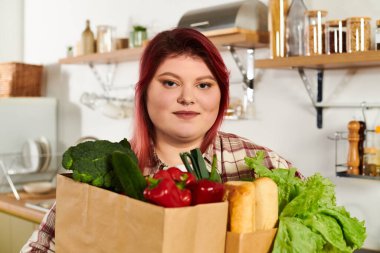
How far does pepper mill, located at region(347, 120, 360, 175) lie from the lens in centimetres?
226

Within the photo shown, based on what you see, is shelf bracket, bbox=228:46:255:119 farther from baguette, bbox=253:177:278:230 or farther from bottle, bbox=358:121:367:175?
baguette, bbox=253:177:278:230

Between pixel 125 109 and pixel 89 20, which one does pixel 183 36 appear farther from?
→ pixel 89 20

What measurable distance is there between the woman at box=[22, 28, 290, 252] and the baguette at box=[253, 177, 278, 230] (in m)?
0.34

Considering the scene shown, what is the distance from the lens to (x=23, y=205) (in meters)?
3.25

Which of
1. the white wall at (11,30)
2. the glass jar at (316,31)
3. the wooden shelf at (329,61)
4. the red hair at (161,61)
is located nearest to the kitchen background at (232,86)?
the white wall at (11,30)

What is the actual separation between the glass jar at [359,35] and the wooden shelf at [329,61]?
0.06 m

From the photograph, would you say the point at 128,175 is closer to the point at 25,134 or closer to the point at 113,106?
the point at 113,106

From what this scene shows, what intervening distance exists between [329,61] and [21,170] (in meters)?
2.49

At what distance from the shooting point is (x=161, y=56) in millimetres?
1383

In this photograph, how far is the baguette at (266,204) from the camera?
0.96 metres

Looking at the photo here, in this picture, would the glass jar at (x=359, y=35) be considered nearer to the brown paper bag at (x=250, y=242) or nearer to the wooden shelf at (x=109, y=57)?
the wooden shelf at (x=109, y=57)

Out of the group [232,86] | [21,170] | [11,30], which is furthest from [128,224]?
[11,30]

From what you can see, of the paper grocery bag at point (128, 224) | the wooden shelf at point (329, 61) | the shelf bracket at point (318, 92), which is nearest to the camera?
the paper grocery bag at point (128, 224)

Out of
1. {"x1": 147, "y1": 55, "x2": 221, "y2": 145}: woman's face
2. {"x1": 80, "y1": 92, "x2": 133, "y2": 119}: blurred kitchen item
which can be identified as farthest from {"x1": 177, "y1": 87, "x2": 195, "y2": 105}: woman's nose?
{"x1": 80, "y1": 92, "x2": 133, "y2": 119}: blurred kitchen item
